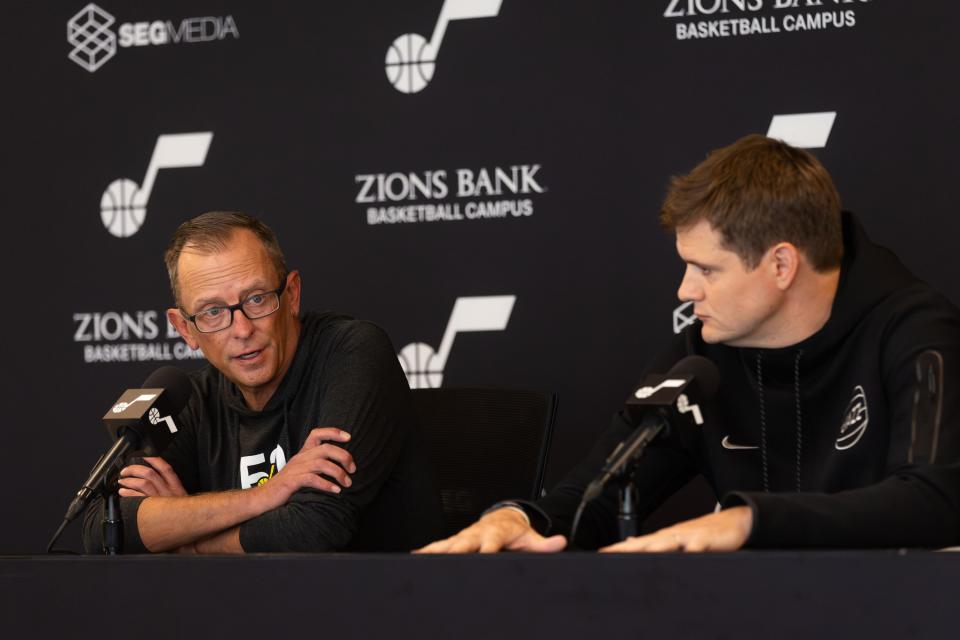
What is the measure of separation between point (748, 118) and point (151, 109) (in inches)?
71.7

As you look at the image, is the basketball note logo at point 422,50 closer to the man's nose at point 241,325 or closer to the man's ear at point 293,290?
the man's ear at point 293,290

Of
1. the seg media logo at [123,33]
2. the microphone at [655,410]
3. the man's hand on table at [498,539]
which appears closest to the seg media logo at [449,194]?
the seg media logo at [123,33]

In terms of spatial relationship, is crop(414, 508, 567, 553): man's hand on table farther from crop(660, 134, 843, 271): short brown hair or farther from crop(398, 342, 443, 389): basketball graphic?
crop(398, 342, 443, 389): basketball graphic

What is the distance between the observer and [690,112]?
3.29 meters

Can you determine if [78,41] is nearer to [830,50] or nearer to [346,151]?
[346,151]

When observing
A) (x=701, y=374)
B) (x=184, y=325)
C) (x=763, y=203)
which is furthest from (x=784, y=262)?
(x=184, y=325)

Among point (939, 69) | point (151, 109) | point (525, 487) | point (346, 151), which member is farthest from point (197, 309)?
point (939, 69)

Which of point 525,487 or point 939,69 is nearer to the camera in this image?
point 525,487

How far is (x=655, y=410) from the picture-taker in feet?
5.19

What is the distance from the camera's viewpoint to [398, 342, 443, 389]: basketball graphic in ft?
11.3

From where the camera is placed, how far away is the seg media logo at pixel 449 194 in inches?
134

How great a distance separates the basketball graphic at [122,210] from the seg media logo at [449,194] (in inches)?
28.4

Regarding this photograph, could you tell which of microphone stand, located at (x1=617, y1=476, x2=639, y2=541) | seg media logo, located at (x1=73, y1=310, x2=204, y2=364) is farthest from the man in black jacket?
seg media logo, located at (x1=73, y1=310, x2=204, y2=364)

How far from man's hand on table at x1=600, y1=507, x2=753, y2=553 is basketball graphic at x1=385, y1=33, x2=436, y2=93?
2.27 meters
